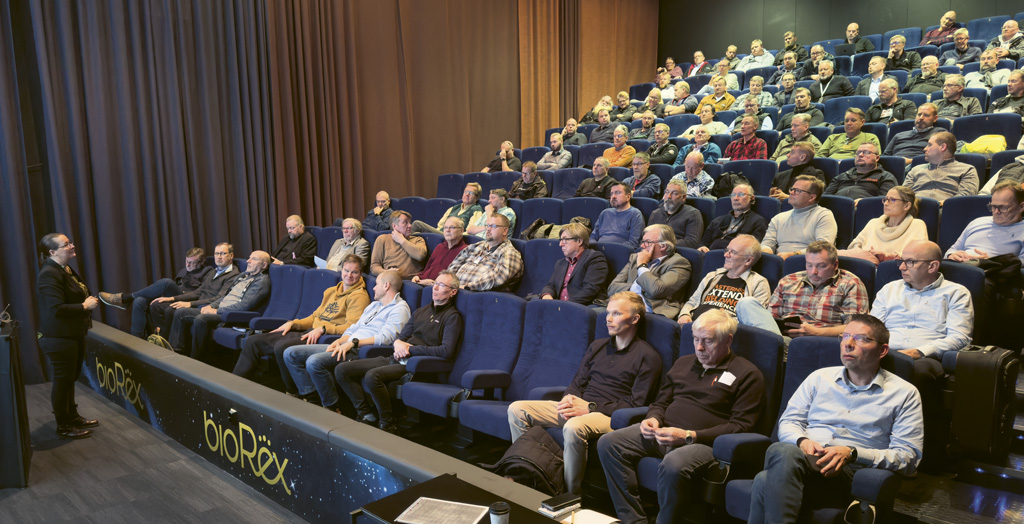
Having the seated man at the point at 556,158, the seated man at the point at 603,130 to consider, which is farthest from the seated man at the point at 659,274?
the seated man at the point at 603,130

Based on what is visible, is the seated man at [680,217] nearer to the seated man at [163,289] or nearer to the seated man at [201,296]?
the seated man at [201,296]

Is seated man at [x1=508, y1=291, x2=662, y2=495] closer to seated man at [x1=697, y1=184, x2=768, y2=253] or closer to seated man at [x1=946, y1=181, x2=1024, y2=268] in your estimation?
seated man at [x1=697, y1=184, x2=768, y2=253]

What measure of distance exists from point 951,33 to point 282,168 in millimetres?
7001

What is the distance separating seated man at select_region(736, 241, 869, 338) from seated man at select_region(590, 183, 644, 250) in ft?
4.57

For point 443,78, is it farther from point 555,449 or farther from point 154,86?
point 555,449

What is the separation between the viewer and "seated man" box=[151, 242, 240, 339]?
478cm

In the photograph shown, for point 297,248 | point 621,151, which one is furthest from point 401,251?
point 621,151

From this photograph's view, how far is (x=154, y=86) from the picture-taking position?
5594 mm

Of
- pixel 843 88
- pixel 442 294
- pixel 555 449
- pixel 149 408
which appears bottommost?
pixel 149 408

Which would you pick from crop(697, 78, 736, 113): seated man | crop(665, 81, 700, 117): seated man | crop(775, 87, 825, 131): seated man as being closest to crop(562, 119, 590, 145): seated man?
crop(665, 81, 700, 117): seated man

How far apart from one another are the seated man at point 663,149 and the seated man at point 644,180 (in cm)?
60

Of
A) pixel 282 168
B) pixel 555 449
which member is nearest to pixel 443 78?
pixel 282 168

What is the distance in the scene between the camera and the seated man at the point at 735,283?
2.97 metres

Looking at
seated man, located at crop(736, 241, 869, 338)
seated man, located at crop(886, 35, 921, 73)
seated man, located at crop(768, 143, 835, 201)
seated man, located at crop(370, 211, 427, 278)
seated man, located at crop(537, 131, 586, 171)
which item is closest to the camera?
seated man, located at crop(736, 241, 869, 338)
